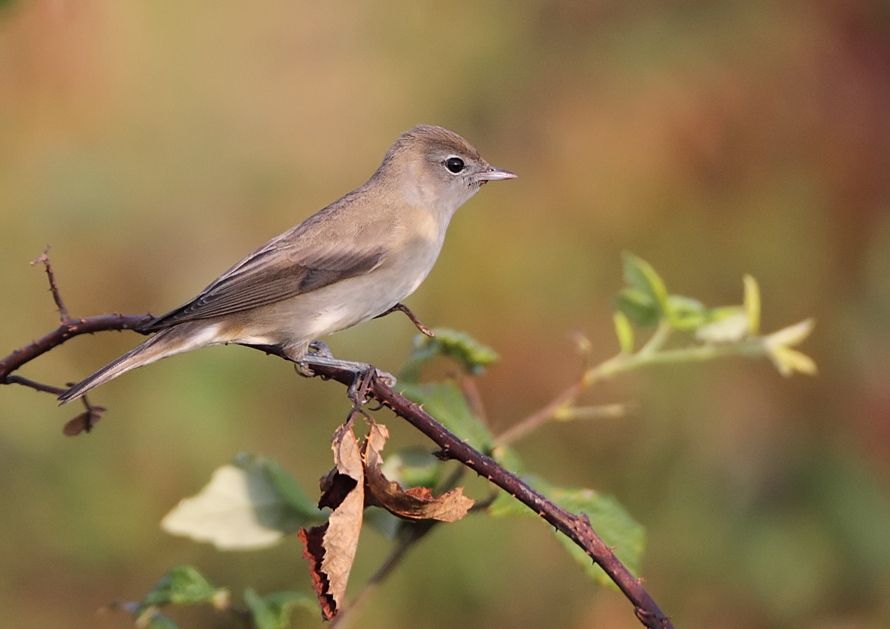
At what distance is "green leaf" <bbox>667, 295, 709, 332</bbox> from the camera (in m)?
2.49

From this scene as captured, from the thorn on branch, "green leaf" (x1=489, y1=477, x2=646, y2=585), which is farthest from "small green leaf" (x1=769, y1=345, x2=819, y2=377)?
the thorn on branch

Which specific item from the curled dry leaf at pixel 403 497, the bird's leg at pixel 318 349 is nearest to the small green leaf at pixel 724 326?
the curled dry leaf at pixel 403 497

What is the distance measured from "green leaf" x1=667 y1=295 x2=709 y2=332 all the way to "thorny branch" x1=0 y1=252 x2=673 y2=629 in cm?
75

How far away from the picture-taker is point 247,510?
2389 mm

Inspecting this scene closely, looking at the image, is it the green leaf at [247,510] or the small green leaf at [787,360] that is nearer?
the green leaf at [247,510]

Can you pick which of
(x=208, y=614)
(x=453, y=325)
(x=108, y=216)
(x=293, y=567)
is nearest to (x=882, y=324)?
(x=453, y=325)

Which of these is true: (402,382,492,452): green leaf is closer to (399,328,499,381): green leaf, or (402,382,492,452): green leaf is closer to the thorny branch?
(399,328,499,381): green leaf

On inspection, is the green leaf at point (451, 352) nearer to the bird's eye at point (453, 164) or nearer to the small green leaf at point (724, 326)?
the small green leaf at point (724, 326)

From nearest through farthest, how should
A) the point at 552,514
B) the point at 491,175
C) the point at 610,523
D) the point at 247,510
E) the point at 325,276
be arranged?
the point at 552,514 → the point at 610,523 → the point at 247,510 → the point at 325,276 → the point at 491,175

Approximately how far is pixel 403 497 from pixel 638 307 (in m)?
0.94

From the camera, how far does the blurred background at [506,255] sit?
4.14 meters

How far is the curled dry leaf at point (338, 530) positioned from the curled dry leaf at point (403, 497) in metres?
0.02

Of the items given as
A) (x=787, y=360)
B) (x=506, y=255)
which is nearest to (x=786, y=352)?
(x=787, y=360)

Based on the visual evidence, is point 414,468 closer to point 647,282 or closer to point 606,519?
→ point 606,519
